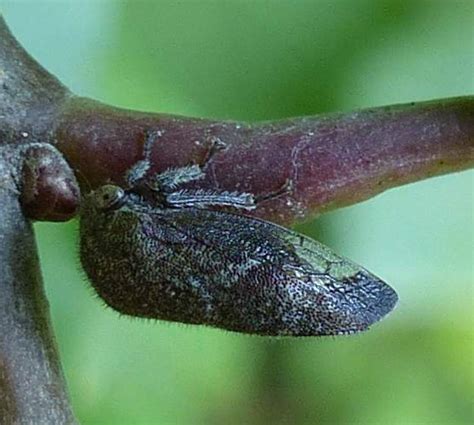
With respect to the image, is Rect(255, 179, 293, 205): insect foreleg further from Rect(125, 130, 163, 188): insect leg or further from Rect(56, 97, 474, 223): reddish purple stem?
Rect(125, 130, 163, 188): insect leg

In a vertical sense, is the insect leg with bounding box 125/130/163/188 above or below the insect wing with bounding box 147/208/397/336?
above

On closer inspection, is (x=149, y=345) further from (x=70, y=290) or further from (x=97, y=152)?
(x=97, y=152)

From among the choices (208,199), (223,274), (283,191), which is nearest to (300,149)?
(283,191)

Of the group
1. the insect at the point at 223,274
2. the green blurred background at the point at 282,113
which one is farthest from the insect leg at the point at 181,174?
the green blurred background at the point at 282,113

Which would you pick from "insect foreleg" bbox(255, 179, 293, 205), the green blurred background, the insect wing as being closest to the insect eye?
the insect wing

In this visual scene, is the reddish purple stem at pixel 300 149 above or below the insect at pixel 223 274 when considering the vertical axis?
above

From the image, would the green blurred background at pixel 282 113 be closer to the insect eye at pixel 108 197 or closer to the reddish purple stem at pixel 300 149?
the insect eye at pixel 108 197

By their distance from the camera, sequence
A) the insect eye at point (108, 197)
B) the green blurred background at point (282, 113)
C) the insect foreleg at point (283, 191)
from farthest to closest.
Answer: the green blurred background at point (282, 113) < the insect eye at point (108, 197) < the insect foreleg at point (283, 191)
